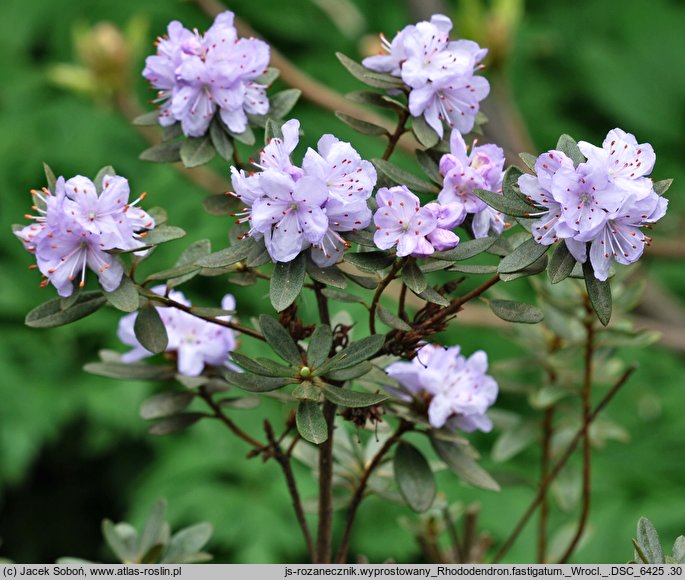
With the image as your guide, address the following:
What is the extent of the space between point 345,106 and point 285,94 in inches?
37.1

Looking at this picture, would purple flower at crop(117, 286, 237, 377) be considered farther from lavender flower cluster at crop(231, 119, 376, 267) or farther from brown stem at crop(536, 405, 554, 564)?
brown stem at crop(536, 405, 554, 564)

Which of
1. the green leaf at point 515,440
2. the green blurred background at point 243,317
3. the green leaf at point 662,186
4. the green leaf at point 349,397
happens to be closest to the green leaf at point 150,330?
the green leaf at point 349,397

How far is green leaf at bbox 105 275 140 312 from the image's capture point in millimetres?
706

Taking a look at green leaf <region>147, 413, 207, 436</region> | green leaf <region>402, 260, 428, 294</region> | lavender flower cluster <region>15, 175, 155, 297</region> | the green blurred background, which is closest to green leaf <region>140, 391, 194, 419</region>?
green leaf <region>147, 413, 207, 436</region>

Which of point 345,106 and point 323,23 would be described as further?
point 323,23

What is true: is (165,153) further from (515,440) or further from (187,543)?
(515,440)

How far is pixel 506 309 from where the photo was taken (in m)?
0.74

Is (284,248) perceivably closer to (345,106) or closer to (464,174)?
(464,174)

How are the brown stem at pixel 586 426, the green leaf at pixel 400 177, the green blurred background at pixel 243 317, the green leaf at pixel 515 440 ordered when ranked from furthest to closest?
1. the green blurred background at pixel 243 317
2. the green leaf at pixel 515 440
3. the brown stem at pixel 586 426
4. the green leaf at pixel 400 177

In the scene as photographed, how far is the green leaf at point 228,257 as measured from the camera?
695 mm

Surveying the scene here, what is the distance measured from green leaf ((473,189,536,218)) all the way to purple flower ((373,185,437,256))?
1.6 inches

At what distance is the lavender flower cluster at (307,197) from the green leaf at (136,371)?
10.6 inches

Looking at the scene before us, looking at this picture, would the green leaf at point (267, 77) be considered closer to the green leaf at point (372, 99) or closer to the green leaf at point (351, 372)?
the green leaf at point (372, 99)
